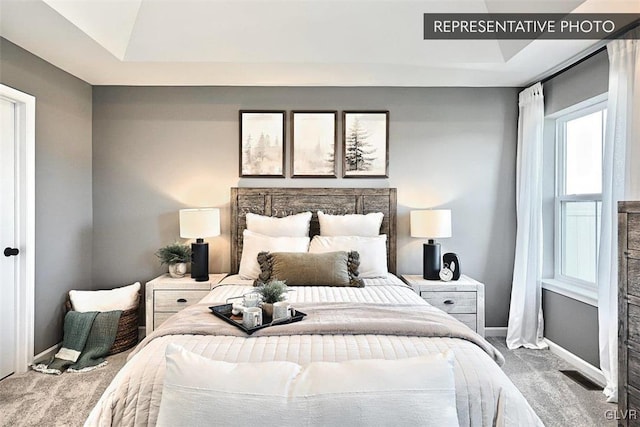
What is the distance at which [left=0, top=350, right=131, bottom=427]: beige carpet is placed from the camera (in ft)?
8.04

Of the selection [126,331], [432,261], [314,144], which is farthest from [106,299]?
[432,261]

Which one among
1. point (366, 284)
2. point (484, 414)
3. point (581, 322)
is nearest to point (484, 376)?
point (484, 414)

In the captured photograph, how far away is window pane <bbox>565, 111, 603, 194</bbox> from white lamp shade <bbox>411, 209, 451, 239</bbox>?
113 centimetres

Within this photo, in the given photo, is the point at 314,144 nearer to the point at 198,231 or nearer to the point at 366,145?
the point at 366,145

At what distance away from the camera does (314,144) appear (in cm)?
407

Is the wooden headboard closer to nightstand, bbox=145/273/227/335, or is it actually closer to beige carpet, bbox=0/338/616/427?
nightstand, bbox=145/273/227/335

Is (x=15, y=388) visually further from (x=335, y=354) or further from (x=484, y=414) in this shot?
(x=484, y=414)

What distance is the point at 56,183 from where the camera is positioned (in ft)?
11.5

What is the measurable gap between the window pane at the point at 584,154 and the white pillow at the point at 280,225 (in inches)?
95.3

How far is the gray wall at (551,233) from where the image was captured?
3.11 metres

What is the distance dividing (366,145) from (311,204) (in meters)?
0.81

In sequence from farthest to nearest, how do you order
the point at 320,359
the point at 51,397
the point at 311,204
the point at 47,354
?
the point at 311,204 < the point at 47,354 < the point at 51,397 < the point at 320,359

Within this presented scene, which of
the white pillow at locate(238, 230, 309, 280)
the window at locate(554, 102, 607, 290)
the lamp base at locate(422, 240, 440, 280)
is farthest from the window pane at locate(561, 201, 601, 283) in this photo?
the white pillow at locate(238, 230, 309, 280)

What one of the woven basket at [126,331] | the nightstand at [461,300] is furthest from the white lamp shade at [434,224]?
the woven basket at [126,331]
